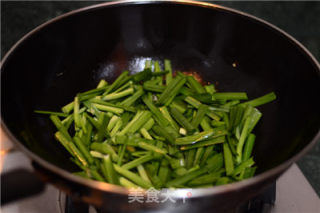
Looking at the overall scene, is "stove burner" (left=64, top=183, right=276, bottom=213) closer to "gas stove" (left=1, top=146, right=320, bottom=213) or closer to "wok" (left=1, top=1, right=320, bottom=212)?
"gas stove" (left=1, top=146, right=320, bottom=213)

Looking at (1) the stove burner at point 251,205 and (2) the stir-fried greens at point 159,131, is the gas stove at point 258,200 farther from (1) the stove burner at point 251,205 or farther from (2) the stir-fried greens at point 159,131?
(2) the stir-fried greens at point 159,131

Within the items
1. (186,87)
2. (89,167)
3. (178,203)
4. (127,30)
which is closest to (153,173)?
(89,167)

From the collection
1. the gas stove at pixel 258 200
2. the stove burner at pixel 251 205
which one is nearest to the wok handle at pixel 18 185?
the gas stove at pixel 258 200

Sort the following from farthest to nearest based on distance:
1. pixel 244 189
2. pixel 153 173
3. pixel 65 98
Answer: pixel 65 98 < pixel 153 173 < pixel 244 189

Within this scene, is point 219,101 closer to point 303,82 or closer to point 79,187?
point 303,82

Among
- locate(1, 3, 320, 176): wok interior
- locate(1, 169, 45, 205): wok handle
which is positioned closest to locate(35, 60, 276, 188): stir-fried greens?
locate(1, 3, 320, 176): wok interior

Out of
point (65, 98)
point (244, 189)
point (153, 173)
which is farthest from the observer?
point (65, 98)
